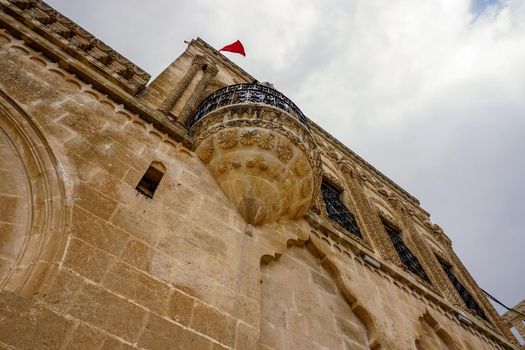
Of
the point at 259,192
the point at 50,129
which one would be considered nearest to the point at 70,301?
the point at 50,129

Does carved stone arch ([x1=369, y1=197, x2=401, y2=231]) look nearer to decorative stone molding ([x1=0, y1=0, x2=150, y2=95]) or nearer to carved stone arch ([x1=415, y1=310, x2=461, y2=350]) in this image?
carved stone arch ([x1=415, y1=310, x2=461, y2=350])

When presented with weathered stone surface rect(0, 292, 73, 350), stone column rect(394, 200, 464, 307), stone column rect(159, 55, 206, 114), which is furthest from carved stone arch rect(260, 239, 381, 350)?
stone column rect(394, 200, 464, 307)

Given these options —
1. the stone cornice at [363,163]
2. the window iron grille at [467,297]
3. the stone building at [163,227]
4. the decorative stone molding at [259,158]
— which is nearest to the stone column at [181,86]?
the stone building at [163,227]

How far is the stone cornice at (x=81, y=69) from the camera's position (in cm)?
443

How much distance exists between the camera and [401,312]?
5688 mm

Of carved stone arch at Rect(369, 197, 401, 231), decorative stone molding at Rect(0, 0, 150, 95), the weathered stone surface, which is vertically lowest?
the weathered stone surface

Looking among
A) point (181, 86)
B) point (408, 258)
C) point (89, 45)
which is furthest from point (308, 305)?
point (408, 258)

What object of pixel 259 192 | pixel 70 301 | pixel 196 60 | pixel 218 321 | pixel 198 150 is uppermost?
pixel 196 60

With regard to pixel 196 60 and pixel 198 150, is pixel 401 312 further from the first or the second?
pixel 196 60

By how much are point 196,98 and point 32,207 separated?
191 inches

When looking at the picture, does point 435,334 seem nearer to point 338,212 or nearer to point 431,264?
point 338,212

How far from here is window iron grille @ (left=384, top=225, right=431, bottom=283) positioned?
9.02 meters

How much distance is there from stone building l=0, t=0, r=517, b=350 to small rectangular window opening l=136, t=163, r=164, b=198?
0.08ft

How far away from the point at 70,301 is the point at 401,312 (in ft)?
16.4
